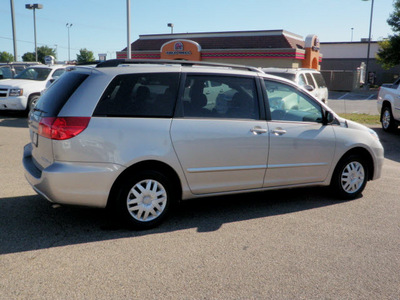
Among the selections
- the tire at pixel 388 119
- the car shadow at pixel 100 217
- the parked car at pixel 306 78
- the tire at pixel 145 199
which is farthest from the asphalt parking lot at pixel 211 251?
the tire at pixel 388 119

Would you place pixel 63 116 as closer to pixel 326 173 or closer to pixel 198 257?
pixel 198 257

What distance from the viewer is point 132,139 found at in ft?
14.3

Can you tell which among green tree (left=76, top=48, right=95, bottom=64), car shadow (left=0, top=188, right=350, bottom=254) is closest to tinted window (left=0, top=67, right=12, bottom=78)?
car shadow (left=0, top=188, right=350, bottom=254)

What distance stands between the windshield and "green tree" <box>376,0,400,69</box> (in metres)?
33.9

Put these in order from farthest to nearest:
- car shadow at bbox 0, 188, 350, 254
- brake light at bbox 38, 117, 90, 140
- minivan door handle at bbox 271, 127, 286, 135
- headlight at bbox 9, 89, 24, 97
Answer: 1. headlight at bbox 9, 89, 24, 97
2. minivan door handle at bbox 271, 127, 286, 135
3. car shadow at bbox 0, 188, 350, 254
4. brake light at bbox 38, 117, 90, 140

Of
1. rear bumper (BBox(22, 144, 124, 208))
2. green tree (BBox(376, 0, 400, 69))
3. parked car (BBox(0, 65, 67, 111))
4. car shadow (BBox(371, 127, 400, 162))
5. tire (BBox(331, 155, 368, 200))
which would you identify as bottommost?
car shadow (BBox(371, 127, 400, 162))

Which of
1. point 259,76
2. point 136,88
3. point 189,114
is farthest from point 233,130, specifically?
point 136,88

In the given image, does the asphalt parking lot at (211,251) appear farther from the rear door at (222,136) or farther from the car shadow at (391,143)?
the car shadow at (391,143)

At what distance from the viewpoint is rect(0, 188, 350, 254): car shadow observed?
14.2 feet

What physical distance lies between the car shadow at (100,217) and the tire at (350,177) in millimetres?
216

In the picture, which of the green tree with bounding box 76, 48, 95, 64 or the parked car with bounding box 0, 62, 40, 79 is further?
the green tree with bounding box 76, 48, 95, 64

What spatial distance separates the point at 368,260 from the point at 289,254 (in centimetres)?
73

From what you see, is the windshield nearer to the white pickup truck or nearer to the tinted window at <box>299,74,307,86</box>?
the tinted window at <box>299,74,307,86</box>

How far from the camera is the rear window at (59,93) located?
435 cm
